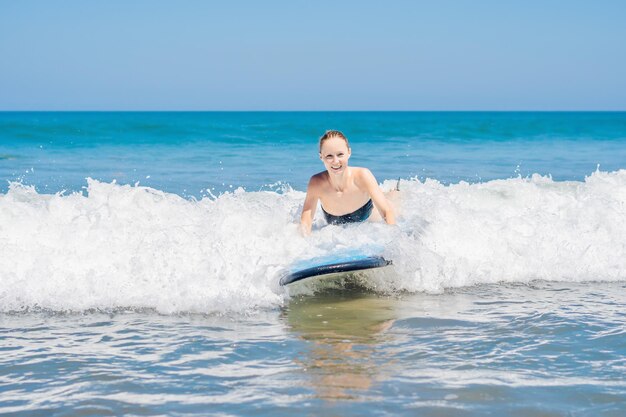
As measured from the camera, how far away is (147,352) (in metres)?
4.67

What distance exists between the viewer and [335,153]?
6883 millimetres

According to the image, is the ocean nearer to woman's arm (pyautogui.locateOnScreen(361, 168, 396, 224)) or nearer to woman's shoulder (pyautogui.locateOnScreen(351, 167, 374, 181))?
woman's arm (pyautogui.locateOnScreen(361, 168, 396, 224))

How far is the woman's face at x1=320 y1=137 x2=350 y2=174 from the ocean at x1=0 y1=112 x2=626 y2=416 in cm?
57

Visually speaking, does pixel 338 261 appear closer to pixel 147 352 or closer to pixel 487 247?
pixel 147 352

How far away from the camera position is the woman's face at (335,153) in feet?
22.5

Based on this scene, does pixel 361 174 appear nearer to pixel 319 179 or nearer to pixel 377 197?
pixel 377 197

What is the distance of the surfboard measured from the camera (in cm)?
586

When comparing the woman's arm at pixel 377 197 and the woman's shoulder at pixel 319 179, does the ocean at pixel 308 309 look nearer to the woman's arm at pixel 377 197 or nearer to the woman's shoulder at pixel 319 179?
the woman's arm at pixel 377 197

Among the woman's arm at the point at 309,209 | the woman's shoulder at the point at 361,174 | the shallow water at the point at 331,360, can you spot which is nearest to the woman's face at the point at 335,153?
the woman's shoulder at the point at 361,174

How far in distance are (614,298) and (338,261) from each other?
90.6 inches

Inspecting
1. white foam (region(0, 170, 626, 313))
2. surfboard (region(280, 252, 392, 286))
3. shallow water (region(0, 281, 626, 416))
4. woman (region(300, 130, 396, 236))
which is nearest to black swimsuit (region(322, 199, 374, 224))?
woman (region(300, 130, 396, 236))

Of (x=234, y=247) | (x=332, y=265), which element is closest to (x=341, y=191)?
(x=234, y=247)

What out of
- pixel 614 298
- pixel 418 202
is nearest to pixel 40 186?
pixel 418 202

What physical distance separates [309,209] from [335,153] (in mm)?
641
